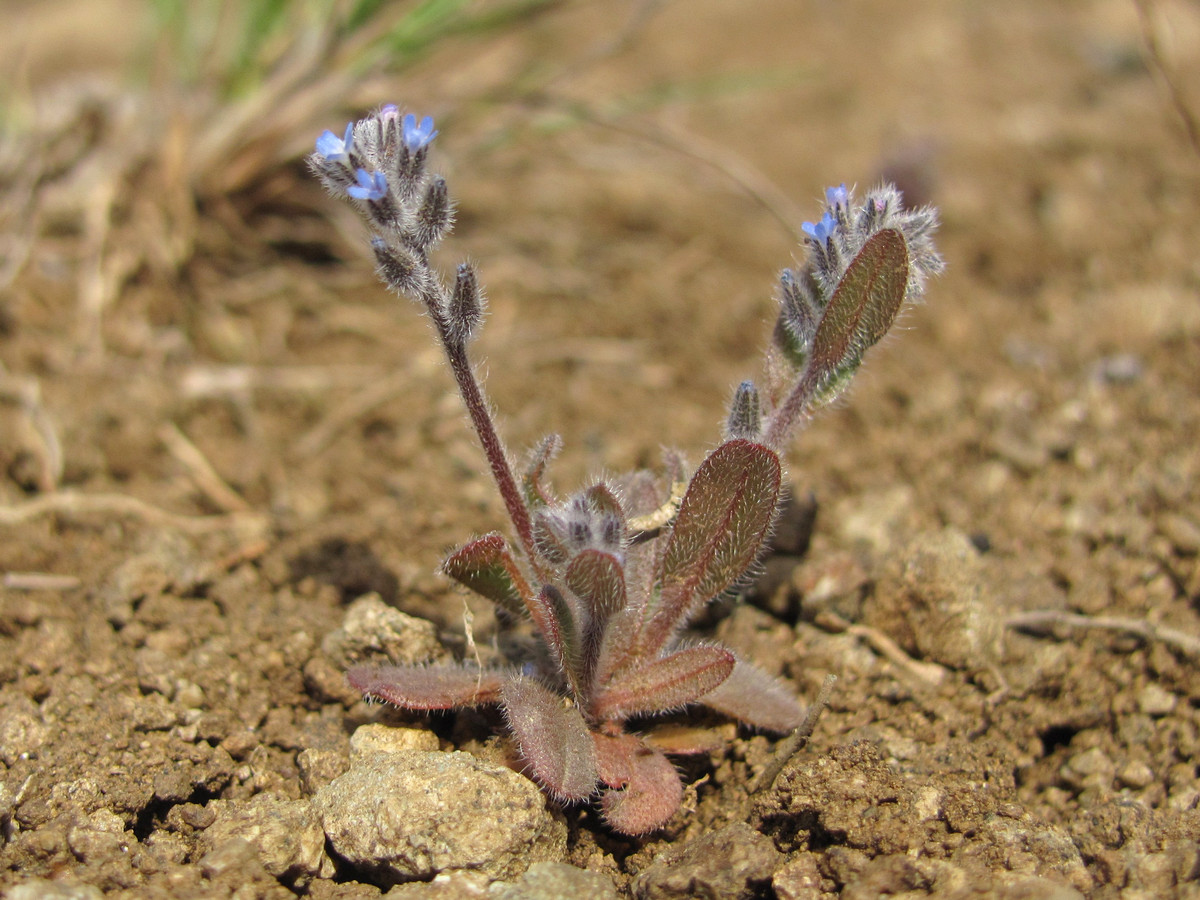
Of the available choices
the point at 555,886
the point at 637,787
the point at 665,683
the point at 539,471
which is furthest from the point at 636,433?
the point at 555,886

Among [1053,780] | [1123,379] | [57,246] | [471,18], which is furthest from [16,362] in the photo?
[1123,379]

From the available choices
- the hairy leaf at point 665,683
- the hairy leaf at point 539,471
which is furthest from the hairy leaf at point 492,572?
the hairy leaf at point 665,683

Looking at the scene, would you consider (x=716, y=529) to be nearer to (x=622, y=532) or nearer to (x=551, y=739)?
(x=622, y=532)

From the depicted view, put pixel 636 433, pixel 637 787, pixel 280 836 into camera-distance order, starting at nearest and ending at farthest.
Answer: pixel 280 836 → pixel 637 787 → pixel 636 433

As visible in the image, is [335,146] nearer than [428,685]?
Yes

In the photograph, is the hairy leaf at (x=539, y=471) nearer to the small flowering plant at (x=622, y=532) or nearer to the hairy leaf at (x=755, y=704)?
the small flowering plant at (x=622, y=532)

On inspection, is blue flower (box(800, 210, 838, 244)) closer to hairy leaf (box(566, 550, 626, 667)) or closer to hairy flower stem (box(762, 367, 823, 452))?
hairy flower stem (box(762, 367, 823, 452))

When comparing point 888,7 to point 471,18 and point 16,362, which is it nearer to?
point 471,18
